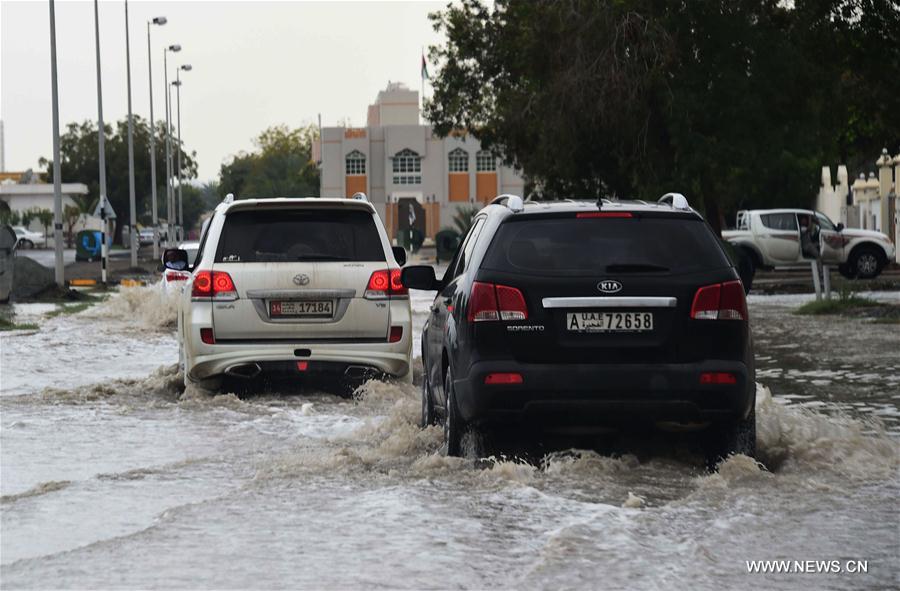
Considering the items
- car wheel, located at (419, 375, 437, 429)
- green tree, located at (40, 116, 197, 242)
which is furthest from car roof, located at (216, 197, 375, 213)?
green tree, located at (40, 116, 197, 242)

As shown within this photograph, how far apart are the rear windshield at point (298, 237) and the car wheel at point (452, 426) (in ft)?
14.0

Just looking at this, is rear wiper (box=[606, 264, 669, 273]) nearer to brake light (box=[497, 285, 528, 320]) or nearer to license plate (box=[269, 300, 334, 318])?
brake light (box=[497, 285, 528, 320])

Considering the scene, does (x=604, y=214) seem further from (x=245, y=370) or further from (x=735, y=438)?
(x=245, y=370)

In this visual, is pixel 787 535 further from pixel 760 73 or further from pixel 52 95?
pixel 52 95

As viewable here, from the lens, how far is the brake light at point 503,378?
9.23 m

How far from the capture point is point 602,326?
926 centimetres

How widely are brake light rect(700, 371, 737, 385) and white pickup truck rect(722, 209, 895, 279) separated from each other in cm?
3168

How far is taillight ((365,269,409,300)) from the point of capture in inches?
547

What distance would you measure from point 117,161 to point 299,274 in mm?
110490

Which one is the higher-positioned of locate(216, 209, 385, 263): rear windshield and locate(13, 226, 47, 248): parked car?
locate(216, 209, 385, 263): rear windshield

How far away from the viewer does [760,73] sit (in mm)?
36625

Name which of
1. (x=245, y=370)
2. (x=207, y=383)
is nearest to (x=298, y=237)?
(x=245, y=370)

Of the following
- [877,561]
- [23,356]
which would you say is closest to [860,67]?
[23,356]

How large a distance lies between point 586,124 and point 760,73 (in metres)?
3.97
